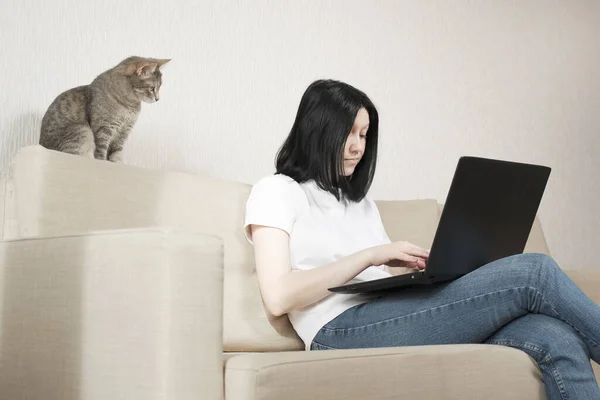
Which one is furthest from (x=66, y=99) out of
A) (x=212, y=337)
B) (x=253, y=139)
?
(x=212, y=337)

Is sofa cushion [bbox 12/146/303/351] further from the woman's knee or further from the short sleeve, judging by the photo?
the woman's knee

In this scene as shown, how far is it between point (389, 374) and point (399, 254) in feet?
1.05

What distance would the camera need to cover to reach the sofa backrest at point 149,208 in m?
1.48

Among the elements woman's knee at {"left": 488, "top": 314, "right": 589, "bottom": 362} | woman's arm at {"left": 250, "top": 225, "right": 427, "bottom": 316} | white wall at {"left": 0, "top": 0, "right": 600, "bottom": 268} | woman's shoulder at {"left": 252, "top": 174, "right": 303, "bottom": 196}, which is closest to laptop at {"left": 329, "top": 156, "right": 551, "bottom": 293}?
woman's arm at {"left": 250, "top": 225, "right": 427, "bottom": 316}

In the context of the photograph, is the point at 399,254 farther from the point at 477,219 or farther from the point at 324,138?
the point at 324,138

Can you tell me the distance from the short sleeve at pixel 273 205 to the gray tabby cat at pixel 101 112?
48 centimetres

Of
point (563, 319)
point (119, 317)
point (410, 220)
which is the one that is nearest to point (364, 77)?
point (410, 220)

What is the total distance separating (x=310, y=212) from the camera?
1.68 m

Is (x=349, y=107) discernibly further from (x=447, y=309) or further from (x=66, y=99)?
A: (x=66, y=99)

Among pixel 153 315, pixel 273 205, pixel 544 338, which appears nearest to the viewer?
pixel 153 315

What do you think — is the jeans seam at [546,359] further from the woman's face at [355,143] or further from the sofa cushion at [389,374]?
the woman's face at [355,143]

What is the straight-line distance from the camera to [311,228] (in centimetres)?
164

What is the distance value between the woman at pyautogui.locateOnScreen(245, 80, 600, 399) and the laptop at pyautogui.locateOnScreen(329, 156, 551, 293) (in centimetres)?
5

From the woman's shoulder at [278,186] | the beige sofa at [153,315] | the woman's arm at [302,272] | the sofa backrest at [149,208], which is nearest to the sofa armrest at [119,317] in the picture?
the beige sofa at [153,315]
